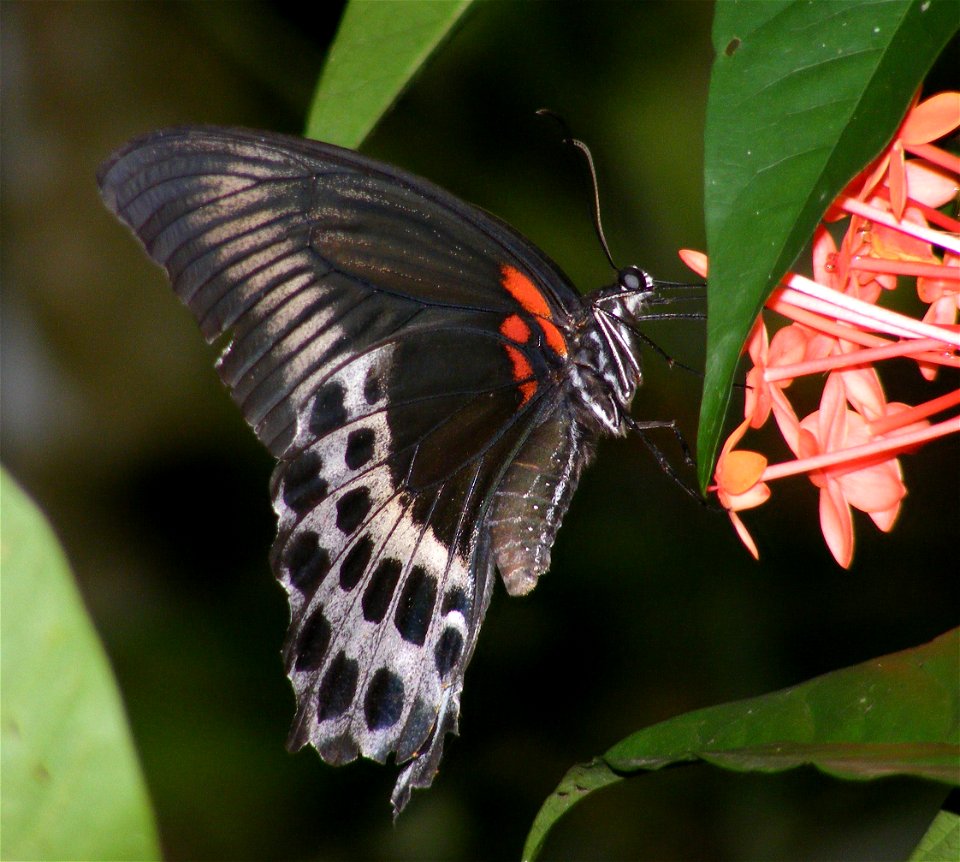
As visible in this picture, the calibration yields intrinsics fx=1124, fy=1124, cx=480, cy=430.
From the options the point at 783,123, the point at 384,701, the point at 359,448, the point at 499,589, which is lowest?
the point at 499,589

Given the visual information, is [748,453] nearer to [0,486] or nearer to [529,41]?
[0,486]

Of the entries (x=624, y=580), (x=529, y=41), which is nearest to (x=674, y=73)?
(x=529, y=41)

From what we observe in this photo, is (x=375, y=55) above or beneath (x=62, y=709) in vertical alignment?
above

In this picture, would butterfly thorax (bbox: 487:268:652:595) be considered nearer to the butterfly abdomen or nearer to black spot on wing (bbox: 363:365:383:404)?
the butterfly abdomen

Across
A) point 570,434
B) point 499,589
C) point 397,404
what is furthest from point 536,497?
point 499,589

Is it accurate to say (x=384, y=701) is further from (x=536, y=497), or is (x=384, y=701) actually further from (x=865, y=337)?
(x=865, y=337)

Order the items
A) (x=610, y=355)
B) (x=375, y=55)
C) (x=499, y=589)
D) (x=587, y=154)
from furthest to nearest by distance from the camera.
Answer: (x=499, y=589) → (x=610, y=355) → (x=587, y=154) → (x=375, y=55)

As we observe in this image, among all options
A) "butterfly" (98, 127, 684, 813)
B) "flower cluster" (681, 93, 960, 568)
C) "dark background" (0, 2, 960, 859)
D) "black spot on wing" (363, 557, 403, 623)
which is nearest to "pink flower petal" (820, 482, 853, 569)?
"flower cluster" (681, 93, 960, 568)
